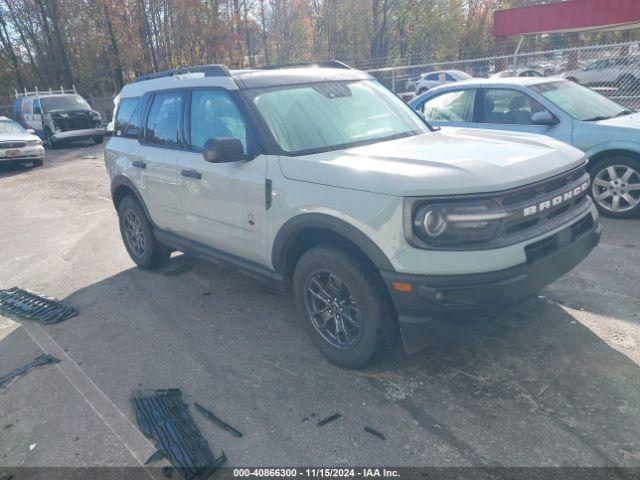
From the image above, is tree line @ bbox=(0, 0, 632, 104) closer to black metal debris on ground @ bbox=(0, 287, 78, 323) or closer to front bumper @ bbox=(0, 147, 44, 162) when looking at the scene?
front bumper @ bbox=(0, 147, 44, 162)

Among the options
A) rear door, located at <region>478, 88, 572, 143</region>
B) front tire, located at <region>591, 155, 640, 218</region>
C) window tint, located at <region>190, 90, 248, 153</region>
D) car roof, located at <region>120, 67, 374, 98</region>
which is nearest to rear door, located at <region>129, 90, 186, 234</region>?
car roof, located at <region>120, 67, 374, 98</region>

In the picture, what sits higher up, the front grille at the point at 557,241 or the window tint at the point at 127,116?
the window tint at the point at 127,116

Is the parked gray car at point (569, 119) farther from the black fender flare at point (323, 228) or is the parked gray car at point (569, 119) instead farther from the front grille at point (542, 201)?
the black fender flare at point (323, 228)

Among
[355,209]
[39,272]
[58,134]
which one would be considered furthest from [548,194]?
[58,134]

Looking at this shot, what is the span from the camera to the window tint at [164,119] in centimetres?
461

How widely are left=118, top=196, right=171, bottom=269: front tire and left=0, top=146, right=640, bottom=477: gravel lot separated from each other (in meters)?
0.41

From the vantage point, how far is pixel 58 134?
1811 centimetres

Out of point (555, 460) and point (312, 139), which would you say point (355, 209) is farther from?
point (555, 460)

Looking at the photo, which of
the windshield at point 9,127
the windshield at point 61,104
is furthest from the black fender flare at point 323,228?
the windshield at point 61,104

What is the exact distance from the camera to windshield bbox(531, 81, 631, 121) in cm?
649

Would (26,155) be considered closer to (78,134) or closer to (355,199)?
(78,134)

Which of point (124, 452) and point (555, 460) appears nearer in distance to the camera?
point (555, 460)

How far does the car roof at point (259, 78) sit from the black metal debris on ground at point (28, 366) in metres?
2.45

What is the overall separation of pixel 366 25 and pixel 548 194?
4143cm
